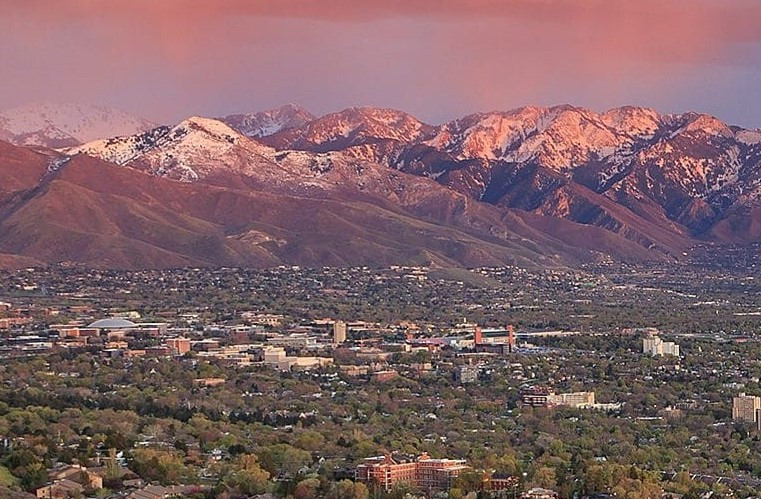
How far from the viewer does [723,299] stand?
185 metres

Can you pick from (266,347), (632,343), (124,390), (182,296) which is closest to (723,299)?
(182,296)

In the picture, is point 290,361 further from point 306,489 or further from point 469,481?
point 306,489

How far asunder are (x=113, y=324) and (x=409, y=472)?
6369cm

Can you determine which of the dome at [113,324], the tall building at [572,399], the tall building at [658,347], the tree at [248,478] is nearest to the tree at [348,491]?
the tree at [248,478]

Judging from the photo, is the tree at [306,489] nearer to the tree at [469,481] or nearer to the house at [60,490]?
the tree at [469,481]

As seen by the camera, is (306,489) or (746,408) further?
(746,408)

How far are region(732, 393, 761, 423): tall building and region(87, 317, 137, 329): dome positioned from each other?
46052 millimetres

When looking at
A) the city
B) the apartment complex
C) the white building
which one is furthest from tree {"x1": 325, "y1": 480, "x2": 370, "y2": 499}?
the white building

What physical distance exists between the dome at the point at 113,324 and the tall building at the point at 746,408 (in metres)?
46.1

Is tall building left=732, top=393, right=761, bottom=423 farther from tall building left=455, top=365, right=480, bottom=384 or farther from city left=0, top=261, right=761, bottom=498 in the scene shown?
tall building left=455, top=365, right=480, bottom=384

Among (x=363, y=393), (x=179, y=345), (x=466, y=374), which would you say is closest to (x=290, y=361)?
(x=179, y=345)

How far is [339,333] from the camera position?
438ft

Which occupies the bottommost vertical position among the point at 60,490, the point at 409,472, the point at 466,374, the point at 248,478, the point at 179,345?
the point at 60,490

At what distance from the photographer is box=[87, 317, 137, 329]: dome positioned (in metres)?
134
